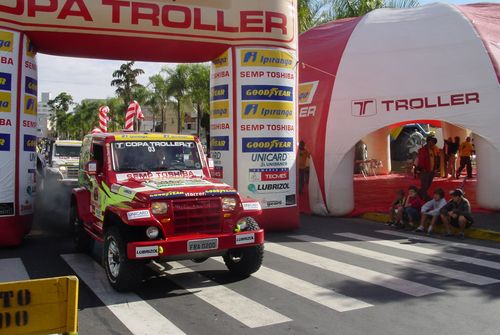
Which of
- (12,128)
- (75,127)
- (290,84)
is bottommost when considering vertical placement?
(12,128)

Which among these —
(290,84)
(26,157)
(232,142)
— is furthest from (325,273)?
(26,157)

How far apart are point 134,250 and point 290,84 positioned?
662cm

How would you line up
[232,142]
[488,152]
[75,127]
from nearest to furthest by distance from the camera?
[232,142] < [488,152] < [75,127]

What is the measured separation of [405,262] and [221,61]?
600 centimetres

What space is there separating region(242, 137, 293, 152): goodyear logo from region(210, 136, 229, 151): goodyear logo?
428mm

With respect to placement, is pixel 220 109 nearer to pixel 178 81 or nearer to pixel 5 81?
pixel 5 81

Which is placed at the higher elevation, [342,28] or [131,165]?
[342,28]

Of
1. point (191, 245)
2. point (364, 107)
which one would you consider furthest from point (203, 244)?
point (364, 107)

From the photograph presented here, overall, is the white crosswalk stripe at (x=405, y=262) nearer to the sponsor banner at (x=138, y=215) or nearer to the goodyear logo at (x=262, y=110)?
the goodyear logo at (x=262, y=110)

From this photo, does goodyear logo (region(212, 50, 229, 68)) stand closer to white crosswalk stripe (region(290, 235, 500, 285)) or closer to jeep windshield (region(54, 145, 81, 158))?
white crosswalk stripe (region(290, 235, 500, 285))

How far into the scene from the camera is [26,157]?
9.66 metres

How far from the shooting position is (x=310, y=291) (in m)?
6.56

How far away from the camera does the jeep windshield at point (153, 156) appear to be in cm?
757

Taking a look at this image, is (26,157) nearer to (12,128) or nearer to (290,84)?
(12,128)
